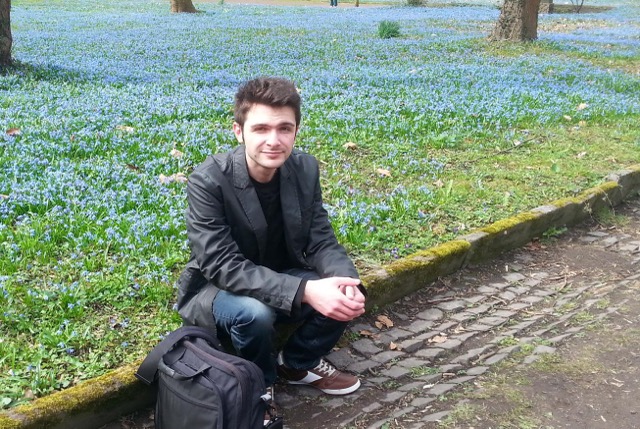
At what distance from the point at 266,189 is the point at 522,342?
5.93ft

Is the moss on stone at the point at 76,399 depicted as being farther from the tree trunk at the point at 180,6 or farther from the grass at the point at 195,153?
the tree trunk at the point at 180,6

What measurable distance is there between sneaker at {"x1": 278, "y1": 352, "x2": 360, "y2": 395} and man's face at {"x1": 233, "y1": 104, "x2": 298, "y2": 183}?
1.06 metres

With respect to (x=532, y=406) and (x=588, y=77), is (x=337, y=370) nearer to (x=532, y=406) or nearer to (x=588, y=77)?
(x=532, y=406)

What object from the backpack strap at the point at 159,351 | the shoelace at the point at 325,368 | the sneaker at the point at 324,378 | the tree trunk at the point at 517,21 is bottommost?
the sneaker at the point at 324,378

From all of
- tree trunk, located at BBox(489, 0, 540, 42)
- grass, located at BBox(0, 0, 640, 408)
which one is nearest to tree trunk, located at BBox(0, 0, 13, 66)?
grass, located at BBox(0, 0, 640, 408)

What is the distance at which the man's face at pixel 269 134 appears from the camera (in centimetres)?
323

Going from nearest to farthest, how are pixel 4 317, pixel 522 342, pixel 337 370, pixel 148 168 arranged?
pixel 4 317 → pixel 337 370 → pixel 522 342 → pixel 148 168

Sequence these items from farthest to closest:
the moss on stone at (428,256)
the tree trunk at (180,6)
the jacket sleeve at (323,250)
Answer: the tree trunk at (180,6) → the moss on stone at (428,256) → the jacket sleeve at (323,250)

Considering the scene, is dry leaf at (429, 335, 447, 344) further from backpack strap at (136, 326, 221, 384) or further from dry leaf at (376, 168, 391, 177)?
dry leaf at (376, 168, 391, 177)

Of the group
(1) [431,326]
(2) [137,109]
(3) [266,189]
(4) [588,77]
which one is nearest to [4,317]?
(3) [266,189]

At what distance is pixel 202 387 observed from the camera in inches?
109

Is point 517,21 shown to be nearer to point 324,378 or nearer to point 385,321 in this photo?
point 385,321

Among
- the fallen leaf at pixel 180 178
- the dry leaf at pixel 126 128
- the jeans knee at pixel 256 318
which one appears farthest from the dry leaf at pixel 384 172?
the jeans knee at pixel 256 318

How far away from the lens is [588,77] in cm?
1197
